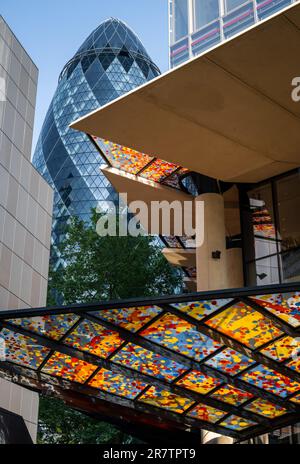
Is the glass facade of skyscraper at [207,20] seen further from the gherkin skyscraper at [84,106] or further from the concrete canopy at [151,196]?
the gherkin skyscraper at [84,106]

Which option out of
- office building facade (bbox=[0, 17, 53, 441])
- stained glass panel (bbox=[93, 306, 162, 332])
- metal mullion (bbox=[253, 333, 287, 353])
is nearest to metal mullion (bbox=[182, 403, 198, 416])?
metal mullion (bbox=[253, 333, 287, 353])

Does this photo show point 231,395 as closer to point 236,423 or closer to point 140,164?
point 236,423

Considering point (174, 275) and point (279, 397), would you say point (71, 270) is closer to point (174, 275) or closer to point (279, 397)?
point (174, 275)

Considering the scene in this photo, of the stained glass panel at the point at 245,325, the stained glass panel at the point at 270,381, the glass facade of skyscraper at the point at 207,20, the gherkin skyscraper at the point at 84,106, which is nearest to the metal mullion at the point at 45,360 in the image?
the stained glass panel at the point at 245,325

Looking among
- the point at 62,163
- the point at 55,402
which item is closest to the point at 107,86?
the point at 62,163

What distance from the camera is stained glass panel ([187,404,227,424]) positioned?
15.9 m

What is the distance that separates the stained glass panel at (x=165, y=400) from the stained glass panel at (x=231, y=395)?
0.84 meters

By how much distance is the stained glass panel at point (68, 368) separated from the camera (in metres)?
14.2

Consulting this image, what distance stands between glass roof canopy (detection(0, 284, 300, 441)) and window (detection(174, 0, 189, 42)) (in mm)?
10419

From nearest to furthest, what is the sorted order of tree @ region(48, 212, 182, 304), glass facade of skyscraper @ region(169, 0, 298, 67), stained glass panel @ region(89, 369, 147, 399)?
stained glass panel @ region(89, 369, 147, 399)
glass facade of skyscraper @ region(169, 0, 298, 67)
tree @ region(48, 212, 182, 304)

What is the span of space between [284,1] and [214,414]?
11054 millimetres

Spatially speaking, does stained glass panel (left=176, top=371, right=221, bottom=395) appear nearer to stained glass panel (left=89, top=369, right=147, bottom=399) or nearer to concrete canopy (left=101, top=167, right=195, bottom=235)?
stained glass panel (left=89, top=369, right=147, bottom=399)

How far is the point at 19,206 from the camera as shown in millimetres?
23047

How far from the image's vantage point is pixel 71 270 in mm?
40656
